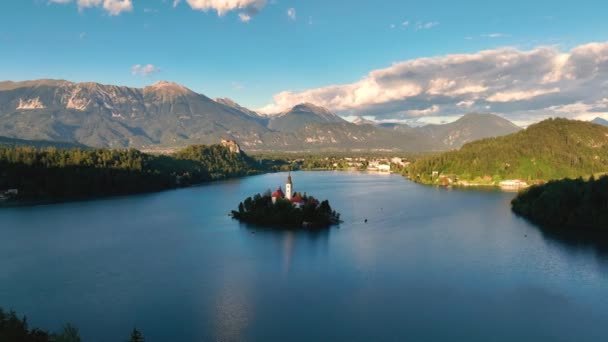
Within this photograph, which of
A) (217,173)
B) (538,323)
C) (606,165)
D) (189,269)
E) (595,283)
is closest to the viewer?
(538,323)

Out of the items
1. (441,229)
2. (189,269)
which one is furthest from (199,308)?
(441,229)

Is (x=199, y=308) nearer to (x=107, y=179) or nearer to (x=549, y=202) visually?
(x=549, y=202)

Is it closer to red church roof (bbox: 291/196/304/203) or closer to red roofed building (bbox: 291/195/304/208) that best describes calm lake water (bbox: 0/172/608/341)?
red roofed building (bbox: 291/195/304/208)

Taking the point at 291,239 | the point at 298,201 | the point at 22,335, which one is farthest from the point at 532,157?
the point at 22,335

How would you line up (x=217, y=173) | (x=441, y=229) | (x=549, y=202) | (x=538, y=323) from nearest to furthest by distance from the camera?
(x=538, y=323) → (x=441, y=229) → (x=549, y=202) → (x=217, y=173)

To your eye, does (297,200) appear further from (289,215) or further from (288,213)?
(289,215)

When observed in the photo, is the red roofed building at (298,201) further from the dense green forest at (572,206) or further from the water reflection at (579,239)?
the dense green forest at (572,206)
